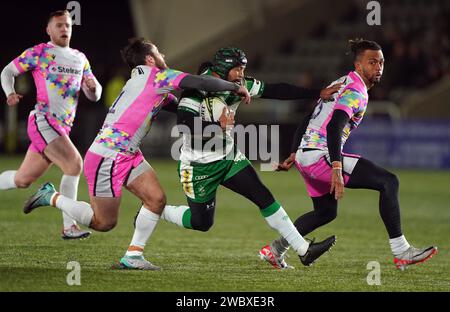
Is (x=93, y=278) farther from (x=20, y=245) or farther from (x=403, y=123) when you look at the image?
(x=403, y=123)

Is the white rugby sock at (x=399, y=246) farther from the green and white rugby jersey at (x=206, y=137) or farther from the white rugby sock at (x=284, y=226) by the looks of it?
the green and white rugby jersey at (x=206, y=137)

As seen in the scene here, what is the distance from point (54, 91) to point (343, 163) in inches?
121

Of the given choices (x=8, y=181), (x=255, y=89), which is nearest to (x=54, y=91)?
(x=8, y=181)

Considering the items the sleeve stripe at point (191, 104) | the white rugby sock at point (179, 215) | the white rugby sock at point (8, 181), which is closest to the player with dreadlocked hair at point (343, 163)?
the white rugby sock at point (179, 215)

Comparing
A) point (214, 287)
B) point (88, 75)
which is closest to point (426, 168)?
point (88, 75)

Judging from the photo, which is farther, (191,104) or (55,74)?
(55,74)

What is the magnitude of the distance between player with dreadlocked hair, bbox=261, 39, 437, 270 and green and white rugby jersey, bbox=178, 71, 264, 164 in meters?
0.67

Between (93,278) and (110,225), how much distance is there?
0.80m

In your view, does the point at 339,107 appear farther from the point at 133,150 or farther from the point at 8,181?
the point at 8,181

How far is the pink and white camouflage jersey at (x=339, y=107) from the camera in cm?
799

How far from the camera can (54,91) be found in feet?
30.9

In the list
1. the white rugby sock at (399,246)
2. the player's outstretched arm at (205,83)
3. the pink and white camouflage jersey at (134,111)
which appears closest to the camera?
the player's outstretched arm at (205,83)

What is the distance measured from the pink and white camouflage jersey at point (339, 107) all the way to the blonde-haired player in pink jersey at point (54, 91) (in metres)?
2.38

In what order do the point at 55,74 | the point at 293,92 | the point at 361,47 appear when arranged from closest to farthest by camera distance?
the point at 293,92 → the point at 361,47 → the point at 55,74
